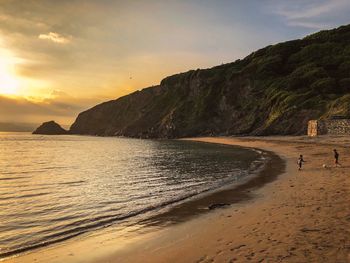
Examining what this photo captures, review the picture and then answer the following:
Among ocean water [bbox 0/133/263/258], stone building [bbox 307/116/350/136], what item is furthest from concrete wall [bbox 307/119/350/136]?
ocean water [bbox 0/133/263/258]

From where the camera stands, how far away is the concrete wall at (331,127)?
240 ft

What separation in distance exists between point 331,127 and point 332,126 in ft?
0.99

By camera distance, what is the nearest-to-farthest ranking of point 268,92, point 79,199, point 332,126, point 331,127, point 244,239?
1. point 244,239
2. point 79,199
3. point 332,126
4. point 331,127
5. point 268,92

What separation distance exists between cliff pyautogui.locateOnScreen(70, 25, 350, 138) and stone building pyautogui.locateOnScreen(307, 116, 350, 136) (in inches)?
219

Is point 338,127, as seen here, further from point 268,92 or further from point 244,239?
point 244,239

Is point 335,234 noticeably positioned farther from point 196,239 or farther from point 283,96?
point 283,96

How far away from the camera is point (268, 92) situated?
418 ft

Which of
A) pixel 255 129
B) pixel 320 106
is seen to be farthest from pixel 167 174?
pixel 255 129

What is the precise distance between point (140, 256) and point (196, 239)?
2.38 m

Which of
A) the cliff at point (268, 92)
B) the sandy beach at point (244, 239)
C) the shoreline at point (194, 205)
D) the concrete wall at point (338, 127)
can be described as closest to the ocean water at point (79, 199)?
the shoreline at point (194, 205)

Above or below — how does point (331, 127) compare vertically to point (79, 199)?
above

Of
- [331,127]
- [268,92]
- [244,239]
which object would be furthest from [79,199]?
[268,92]

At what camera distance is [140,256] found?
1100 cm

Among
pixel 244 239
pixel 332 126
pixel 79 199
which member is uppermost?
pixel 332 126
